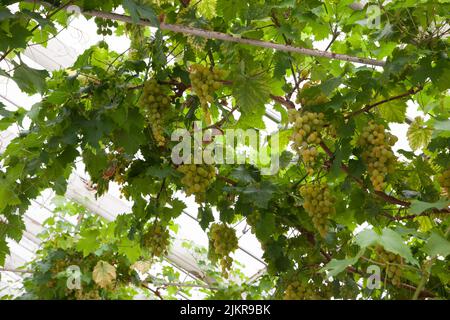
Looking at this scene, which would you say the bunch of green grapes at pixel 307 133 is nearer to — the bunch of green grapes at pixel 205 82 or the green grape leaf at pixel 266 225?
the bunch of green grapes at pixel 205 82

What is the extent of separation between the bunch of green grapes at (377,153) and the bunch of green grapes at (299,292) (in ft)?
2.16

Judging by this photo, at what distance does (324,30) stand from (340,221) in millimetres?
795

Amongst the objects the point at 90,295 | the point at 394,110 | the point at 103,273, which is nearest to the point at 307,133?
the point at 394,110

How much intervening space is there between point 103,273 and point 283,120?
5.44ft

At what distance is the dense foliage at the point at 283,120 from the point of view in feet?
6.63

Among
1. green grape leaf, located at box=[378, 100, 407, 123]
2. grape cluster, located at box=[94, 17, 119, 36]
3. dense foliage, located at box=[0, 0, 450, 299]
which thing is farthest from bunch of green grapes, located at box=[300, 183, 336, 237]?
grape cluster, located at box=[94, 17, 119, 36]

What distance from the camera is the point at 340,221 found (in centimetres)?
268

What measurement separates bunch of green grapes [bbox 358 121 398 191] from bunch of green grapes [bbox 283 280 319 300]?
66 cm

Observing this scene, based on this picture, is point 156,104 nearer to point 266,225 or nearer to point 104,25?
point 104,25

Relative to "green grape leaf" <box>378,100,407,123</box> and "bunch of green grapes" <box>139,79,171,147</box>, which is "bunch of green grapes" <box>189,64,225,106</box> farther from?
"green grape leaf" <box>378,100,407,123</box>

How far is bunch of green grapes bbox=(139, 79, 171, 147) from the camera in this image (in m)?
2.31

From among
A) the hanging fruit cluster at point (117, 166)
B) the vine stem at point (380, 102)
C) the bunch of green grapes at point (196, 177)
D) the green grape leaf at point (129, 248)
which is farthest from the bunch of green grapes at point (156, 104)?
the green grape leaf at point (129, 248)
